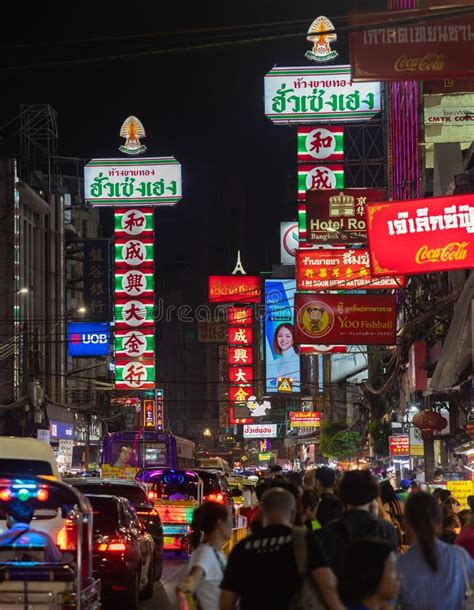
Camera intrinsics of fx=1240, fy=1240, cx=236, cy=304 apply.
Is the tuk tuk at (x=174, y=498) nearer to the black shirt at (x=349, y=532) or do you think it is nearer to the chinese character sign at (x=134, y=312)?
the black shirt at (x=349, y=532)

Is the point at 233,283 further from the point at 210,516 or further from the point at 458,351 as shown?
the point at 210,516

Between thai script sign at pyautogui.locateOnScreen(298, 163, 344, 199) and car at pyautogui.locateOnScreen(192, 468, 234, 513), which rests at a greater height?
thai script sign at pyautogui.locateOnScreen(298, 163, 344, 199)

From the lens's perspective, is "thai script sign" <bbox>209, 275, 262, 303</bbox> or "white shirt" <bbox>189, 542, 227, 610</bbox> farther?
"thai script sign" <bbox>209, 275, 262, 303</bbox>

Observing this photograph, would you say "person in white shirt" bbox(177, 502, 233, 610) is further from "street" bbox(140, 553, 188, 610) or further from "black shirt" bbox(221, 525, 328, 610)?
"street" bbox(140, 553, 188, 610)

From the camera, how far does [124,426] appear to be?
10031 cm

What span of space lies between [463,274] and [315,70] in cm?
1619

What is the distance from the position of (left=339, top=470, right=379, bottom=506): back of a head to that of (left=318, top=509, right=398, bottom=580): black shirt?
0.07 metres

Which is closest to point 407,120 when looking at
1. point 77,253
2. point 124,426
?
point 77,253

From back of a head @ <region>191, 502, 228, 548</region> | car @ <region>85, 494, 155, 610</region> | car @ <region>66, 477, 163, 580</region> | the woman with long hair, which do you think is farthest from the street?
the woman with long hair

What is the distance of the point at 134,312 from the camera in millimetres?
50500

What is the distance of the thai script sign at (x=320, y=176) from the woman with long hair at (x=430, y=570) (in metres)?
36.3

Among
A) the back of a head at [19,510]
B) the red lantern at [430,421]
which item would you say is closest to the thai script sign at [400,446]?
the red lantern at [430,421]

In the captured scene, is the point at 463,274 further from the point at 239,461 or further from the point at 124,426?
the point at 239,461

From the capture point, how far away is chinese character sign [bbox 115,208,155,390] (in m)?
50.4
